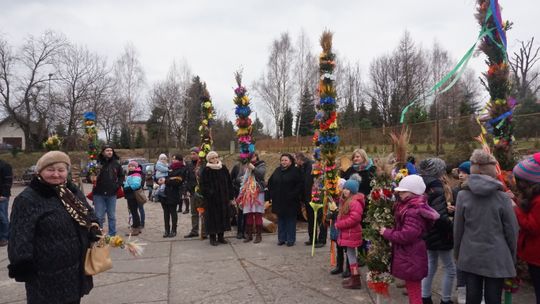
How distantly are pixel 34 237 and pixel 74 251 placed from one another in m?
0.34

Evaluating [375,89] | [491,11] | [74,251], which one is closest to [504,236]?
[491,11]

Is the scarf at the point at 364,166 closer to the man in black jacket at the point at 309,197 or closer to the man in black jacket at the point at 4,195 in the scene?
the man in black jacket at the point at 309,197

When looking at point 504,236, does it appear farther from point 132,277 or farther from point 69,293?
point 132,277

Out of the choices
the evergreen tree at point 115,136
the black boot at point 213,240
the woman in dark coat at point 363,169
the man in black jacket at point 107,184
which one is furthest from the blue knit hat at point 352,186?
the evergreen tree at point 115,136

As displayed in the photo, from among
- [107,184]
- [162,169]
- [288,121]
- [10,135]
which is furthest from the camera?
[10,135]

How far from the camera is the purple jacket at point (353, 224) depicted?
510 centimetres

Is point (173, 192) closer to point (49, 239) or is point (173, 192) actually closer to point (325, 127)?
point (325, 127)

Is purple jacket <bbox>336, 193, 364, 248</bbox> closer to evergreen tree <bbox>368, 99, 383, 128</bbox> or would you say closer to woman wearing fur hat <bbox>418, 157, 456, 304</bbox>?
woman wearing fur hat <bbox>418, 157, 456, 304</bbox>

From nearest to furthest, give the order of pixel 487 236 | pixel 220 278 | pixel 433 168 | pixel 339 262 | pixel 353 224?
1. pixel 487 236
2. pixel 433 168
3. pixel 353 224
4. pixel 220 278
5. pixel 339 262

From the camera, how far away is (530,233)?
12.4 ft

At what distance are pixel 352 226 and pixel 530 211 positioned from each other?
2.01m

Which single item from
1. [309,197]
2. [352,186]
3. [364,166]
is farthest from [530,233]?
[309,197]

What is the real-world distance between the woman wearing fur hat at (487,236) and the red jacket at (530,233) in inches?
8.4

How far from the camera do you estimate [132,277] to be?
5859 millimetres
